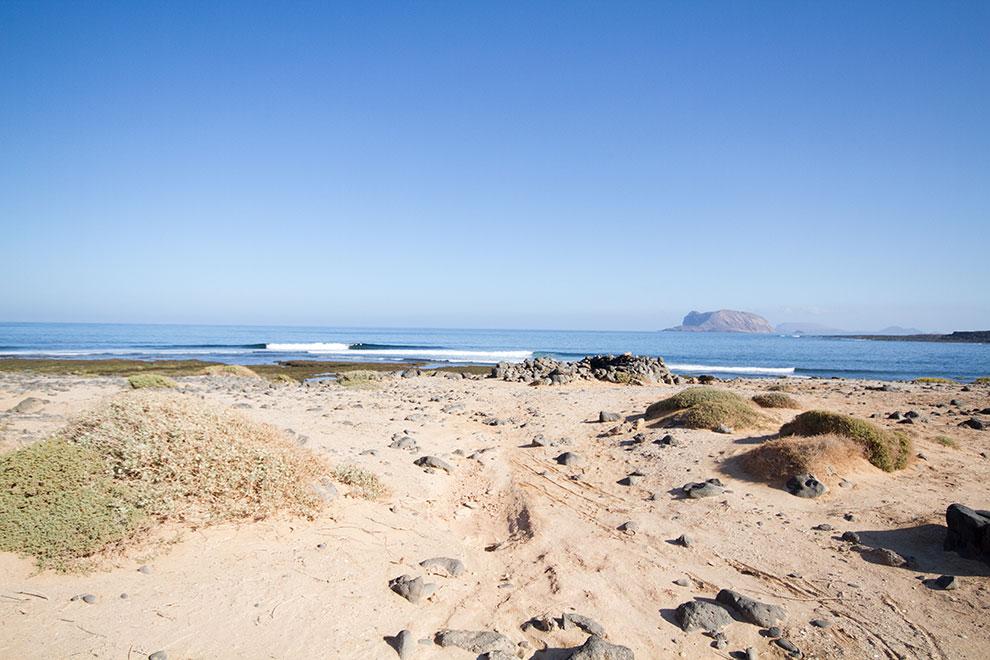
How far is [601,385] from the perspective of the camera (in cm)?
2488

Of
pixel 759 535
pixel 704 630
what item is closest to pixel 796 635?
pixel 704 630

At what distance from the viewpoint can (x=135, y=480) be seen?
20.4ft

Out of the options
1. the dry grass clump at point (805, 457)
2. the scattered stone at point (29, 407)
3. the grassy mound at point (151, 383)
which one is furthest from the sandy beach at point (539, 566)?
the grassy mound at point (151, 383)

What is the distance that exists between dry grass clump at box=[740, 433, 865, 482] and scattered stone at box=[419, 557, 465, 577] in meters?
6.07

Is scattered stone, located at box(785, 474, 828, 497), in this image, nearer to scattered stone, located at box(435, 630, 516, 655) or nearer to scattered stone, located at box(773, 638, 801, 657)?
scattered stone, located at box(773, 638, 801, 657)

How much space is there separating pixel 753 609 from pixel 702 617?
1.81ft

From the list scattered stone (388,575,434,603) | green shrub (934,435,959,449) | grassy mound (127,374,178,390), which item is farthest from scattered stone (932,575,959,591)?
grassy mound (127,374,178,390)

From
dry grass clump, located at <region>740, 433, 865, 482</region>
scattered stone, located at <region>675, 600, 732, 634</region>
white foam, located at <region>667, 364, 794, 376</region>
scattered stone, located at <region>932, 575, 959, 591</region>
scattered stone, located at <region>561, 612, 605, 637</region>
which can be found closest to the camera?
scattered stone, located at <region>561, 612, 605, 637</region>

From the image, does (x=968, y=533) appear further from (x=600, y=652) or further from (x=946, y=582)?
(x=600, y=652)

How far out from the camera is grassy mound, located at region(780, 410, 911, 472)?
9438 mm

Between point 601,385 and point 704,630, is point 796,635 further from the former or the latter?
point 601,385

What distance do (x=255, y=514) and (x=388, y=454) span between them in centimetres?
410

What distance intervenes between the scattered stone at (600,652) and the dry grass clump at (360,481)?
4.24 m

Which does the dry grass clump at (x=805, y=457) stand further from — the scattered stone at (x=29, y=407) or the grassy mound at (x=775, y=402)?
the scattered stone at (x=29, y=407)
